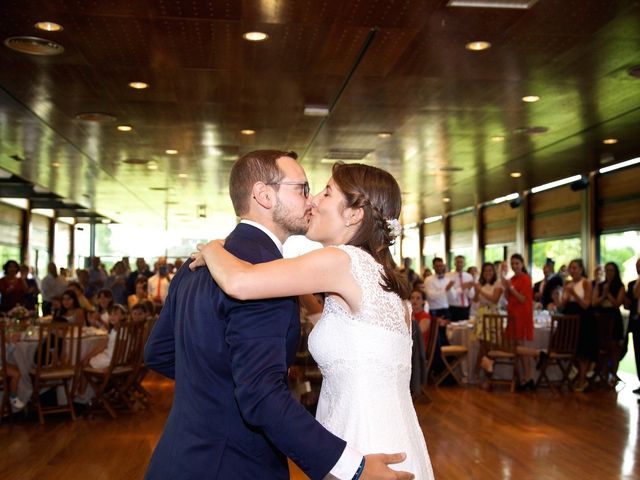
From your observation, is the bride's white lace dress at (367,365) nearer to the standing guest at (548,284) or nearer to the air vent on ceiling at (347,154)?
the air vent on ceiling at (347,154)

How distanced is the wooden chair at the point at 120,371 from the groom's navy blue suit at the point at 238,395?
21.2 feet

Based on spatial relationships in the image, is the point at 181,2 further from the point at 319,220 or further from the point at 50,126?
the point at 50,126

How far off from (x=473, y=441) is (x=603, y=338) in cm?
446

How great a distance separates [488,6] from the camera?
217 inches

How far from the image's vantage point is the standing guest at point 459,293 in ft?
41.0

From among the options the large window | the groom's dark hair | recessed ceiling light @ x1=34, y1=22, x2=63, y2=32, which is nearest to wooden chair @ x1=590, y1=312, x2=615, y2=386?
the large window

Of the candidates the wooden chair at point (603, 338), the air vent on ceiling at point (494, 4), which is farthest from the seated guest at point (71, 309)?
the wooden chair at point (603, 338)

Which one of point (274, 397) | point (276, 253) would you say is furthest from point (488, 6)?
point (274, 397)

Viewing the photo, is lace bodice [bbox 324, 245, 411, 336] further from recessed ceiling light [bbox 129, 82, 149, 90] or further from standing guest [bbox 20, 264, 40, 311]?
standing guest [bbox 20, 264, 40, 311]

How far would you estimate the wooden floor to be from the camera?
224 inches

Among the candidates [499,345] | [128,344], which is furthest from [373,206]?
[499,345]

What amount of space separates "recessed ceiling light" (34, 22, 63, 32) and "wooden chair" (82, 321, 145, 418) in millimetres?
3187

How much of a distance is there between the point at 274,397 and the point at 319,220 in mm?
667

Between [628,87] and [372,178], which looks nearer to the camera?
[372,178]
